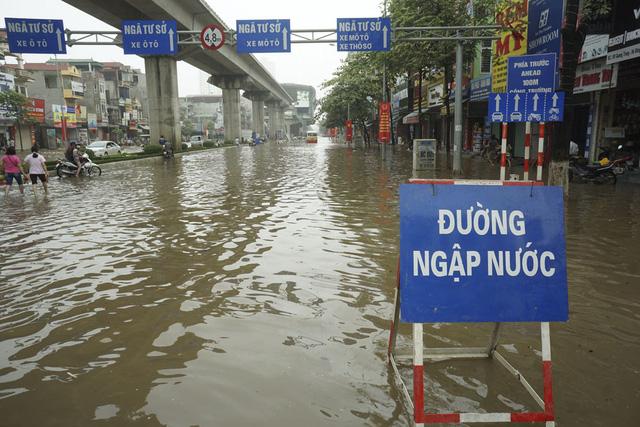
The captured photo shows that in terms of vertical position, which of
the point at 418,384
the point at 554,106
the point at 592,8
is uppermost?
the point at 592,8

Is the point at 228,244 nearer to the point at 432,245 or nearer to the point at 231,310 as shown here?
the point at 231,310

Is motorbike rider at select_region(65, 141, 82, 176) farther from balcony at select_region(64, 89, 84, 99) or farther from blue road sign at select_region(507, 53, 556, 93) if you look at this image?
balcony at select_region(64, 89, 84, 99)

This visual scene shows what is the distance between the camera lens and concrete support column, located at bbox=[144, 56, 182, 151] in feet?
111

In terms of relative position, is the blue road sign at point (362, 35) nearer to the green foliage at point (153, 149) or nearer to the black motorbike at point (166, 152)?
the black motorbike at point (166, 152)

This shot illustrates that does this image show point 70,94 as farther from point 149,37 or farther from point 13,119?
point 149,37

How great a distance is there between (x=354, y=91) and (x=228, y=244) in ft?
137

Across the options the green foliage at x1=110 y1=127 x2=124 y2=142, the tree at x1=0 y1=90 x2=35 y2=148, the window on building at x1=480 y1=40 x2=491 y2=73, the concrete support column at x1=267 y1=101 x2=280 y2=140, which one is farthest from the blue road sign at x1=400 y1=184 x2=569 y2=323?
the concrete support column at x1=267 y1=101 x2=280 y2=140

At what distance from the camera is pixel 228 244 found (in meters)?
7.36

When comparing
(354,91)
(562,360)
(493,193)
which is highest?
(354,91)

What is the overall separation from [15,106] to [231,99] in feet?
79.5

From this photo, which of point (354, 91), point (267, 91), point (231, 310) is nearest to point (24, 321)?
point (231, 310)

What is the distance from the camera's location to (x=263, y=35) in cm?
2058

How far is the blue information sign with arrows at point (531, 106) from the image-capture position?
31.6 ft

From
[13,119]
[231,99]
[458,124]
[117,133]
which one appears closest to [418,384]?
[458,124]
